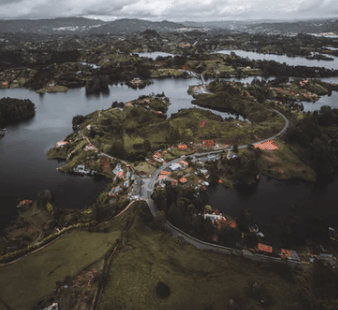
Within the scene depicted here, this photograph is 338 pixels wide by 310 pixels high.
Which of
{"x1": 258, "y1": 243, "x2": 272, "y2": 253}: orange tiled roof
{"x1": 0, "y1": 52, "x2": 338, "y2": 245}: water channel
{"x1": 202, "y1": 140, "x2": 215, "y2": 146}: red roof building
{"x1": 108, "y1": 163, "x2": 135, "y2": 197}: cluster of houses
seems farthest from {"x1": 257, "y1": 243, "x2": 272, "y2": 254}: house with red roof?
{"x1": 202, "y1": 140, "x2": 215, "y2": 146}: red roof building

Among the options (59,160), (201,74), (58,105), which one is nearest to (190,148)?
(59,160)

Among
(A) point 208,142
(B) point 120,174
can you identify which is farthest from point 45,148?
(A) point 208,142

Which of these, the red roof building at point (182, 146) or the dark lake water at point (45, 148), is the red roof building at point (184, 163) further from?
the dark lake water at point (45, 148)

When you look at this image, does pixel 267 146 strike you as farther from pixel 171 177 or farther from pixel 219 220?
pixel 219 220

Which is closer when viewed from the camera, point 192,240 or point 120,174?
point 192,240

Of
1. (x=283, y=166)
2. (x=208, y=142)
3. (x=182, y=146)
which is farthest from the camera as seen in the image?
(x=208, y=142)

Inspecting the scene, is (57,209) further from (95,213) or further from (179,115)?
(179,115)

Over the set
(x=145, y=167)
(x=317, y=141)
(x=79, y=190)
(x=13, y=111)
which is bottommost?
(x=79, y=190)
